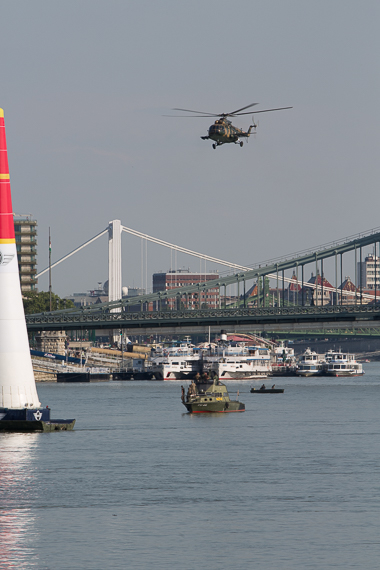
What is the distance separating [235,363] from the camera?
490 ft

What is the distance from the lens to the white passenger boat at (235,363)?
148250mm

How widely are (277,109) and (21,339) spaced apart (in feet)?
75.4

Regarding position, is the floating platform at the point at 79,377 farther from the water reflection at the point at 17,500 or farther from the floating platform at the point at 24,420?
the water reflection at the point at 17,500

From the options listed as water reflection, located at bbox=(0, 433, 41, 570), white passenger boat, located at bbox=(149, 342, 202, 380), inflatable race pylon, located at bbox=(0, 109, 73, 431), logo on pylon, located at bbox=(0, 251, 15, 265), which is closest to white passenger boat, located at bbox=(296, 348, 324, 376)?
white passenger boat, located at bbox=(149, 342, 202, 380)

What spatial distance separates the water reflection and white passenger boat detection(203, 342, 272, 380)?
103 meters

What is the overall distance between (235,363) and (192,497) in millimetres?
117301

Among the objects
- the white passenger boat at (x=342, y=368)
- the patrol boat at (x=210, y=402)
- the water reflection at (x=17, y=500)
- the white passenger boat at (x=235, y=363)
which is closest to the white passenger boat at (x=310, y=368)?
the white passenger boat at (x=342, y=368)

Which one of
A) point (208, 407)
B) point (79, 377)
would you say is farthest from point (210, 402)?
point (79, 377)

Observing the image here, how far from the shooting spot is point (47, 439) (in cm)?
4728

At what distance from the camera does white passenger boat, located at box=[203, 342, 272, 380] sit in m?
148

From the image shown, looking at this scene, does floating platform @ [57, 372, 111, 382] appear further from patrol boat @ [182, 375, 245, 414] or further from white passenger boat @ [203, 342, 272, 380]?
patrol boat @ [182, 375, 245, 414]

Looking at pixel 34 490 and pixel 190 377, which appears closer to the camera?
pixel 34 490

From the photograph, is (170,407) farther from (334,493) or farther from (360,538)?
(360,538)


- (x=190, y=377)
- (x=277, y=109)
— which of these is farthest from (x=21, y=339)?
(x=190, y=377)
